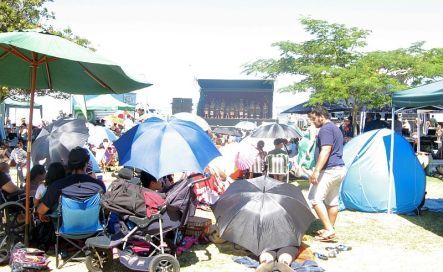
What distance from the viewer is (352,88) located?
52.2ft

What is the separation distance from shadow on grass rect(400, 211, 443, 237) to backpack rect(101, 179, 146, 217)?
4620 mm

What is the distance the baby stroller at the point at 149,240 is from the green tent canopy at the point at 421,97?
4.17 m

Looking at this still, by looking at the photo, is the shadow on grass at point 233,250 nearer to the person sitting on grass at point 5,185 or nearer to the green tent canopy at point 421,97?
the person sitting on grass at point 5,185

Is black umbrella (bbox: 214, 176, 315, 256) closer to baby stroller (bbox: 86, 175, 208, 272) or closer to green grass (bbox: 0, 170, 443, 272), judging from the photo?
green grass (bbox: 0, 170, 443, 272)

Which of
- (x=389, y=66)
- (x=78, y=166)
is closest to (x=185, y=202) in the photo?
(x=78, y=166)

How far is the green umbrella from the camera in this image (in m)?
4.18

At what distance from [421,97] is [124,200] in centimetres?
502

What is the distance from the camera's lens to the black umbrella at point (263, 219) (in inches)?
185

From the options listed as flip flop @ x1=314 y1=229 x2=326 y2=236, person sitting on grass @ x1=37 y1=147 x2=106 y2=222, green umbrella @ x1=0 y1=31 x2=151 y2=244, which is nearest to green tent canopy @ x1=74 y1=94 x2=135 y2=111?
green umbrella @ x1=0 y1=31 x2=151 y2=244

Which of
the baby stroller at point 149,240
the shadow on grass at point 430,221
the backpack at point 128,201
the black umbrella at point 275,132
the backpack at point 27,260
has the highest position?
the black umbrella at point 275,132

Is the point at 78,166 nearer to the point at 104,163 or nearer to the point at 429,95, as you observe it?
the point at 429,95

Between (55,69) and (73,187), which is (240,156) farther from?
(73,187)

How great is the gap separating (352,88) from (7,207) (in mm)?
13568

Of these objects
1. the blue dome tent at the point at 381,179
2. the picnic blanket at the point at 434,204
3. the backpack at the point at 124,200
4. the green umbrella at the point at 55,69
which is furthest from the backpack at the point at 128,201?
the picnic blanket at the point at 434,204
